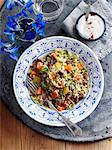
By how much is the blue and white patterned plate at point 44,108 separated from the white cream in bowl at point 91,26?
0.03 metres

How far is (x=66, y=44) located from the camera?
130cm

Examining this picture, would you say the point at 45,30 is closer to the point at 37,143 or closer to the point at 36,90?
the point at 36,90

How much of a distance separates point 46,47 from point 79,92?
14 centimetres

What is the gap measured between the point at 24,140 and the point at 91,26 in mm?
323

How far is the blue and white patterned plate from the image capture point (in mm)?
1270

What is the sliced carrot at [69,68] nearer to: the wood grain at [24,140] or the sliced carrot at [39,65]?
the sliced carrot at [39,65]

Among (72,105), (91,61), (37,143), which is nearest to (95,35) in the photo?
Answer: (91,61)

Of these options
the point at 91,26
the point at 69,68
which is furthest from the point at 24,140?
the point at 91,26

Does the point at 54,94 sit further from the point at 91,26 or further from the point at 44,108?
the point at 91,26

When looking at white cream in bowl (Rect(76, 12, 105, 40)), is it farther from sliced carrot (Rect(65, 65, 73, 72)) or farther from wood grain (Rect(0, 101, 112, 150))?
wood grain (Rect(0, 101, 112, 150))

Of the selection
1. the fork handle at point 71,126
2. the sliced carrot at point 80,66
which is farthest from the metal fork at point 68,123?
the sliced carrot at point 80,66

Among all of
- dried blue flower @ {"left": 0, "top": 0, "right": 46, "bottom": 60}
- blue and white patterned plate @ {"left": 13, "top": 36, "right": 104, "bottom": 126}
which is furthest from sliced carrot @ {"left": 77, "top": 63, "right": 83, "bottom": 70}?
dried blue flower @ {"left": 0, "top": 0, "right": 46, "bottom": 60}

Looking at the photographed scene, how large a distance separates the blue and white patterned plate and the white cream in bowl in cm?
3

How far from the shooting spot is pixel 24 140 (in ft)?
4.26
